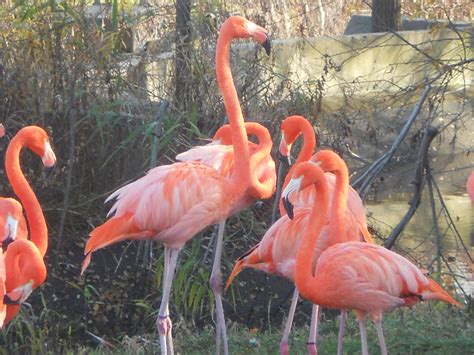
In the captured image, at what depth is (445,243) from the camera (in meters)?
7.73

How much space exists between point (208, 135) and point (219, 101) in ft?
0.88

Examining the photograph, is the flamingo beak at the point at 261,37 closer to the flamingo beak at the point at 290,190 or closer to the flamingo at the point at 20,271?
the flamingo beak at the point at 290,190

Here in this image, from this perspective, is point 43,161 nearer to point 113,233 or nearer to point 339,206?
point 113,233

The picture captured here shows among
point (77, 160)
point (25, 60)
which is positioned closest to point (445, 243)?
point (77, 160)

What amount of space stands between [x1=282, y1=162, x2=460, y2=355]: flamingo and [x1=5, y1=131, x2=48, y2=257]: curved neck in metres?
1.42

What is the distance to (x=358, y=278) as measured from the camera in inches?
161

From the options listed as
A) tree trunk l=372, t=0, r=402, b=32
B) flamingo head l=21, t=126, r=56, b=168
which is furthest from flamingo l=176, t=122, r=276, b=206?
tree trunk l=372, t=0, r=402, b=32

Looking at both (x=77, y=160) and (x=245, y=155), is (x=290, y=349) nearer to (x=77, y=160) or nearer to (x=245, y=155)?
(x=245, y=155)

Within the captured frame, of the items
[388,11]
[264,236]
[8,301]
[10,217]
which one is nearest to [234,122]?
[264,236]

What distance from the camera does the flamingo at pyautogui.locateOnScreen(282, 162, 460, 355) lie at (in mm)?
4109

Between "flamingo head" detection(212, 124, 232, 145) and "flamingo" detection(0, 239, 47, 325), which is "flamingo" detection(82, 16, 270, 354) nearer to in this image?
"flamingo" detection(0, 239, 47, 325)

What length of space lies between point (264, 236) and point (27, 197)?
1.22m

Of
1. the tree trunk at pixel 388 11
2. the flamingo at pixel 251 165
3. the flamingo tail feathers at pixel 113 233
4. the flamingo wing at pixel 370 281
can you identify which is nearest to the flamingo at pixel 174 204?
the flamingo tail feathers at pixel 113 233

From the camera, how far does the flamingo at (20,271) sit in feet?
14.6
